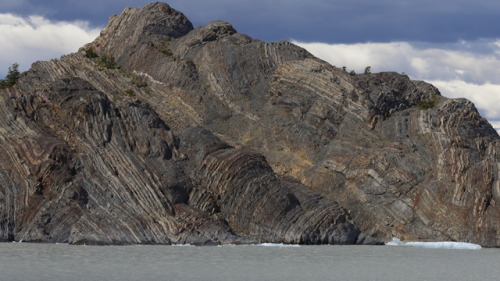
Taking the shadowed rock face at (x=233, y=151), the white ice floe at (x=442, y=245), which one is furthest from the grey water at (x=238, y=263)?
the shadowed rock face at (x=233, y=151)

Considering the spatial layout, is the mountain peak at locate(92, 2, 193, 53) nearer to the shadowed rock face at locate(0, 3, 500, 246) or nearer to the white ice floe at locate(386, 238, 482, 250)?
the shadowed rock face at locate(0, 3, 500, 246)

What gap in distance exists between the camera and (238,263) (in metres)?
56.0

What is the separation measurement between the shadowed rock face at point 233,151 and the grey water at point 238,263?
558cm

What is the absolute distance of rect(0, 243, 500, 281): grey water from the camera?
48500mm

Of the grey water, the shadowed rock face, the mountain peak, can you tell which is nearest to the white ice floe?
the shadowed rock face

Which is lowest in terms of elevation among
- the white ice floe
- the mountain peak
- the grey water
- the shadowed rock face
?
the white ice floe

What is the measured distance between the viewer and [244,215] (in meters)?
77.8

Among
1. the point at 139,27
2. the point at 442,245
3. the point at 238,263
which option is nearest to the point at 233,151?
the point at 442,245

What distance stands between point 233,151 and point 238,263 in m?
27.1

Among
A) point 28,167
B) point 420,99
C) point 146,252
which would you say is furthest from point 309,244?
point 420,99

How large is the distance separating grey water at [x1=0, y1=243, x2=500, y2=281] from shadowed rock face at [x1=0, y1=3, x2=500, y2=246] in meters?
5.58

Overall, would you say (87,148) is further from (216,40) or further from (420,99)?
(420,99)

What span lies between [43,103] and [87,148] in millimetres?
8957

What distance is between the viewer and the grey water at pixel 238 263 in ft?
159
